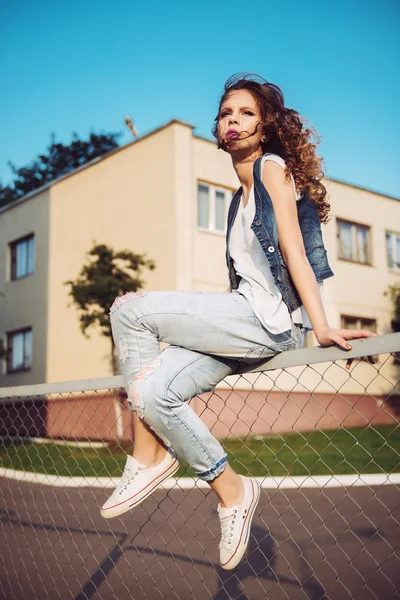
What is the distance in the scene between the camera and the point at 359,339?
1766 mm

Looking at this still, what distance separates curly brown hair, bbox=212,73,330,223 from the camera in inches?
84.9

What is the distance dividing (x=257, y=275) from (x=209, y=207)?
39.9 feet

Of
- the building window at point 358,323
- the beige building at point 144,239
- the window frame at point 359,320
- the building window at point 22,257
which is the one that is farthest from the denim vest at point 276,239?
the building window at point 22,257

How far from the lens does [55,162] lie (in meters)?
30.4

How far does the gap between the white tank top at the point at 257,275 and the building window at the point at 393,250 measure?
16.5 metres

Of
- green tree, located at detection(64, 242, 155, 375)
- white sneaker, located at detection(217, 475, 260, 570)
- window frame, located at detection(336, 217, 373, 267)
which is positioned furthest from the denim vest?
window frame, located at detection(336, 217, 373, 267)

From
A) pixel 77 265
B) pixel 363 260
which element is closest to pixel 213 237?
pixel 77 265

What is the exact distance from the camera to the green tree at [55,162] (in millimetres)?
30031

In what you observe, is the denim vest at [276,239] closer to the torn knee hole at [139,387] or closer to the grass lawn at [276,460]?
the torn knee hole at [139,387]

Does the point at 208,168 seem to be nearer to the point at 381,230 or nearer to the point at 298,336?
the point at 381,230

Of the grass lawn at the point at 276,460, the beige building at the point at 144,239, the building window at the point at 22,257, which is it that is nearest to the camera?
the grass lawn at the point at 276,460

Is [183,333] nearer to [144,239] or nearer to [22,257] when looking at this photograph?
[144,239]

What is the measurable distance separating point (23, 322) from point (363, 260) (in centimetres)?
1017

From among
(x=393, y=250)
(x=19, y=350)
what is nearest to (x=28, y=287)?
(x=19, y=350)
